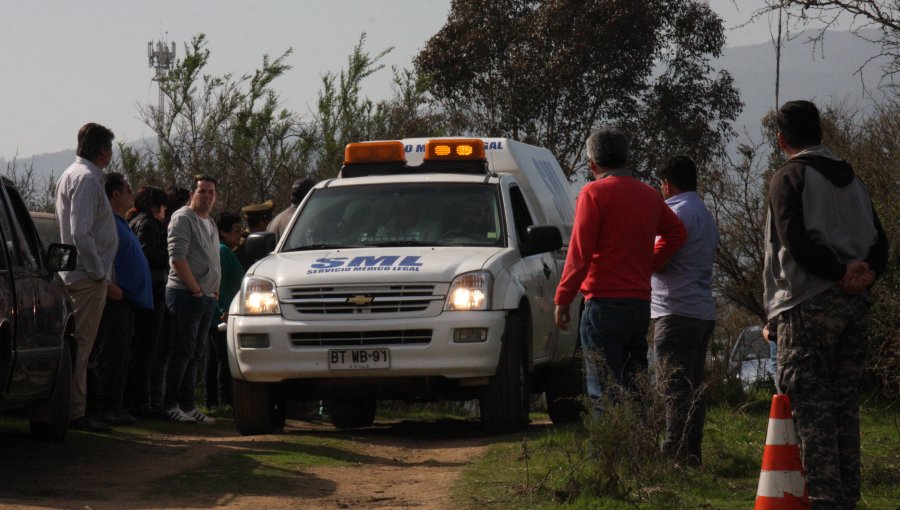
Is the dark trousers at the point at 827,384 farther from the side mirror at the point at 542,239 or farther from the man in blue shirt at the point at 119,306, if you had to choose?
the man in blue shirt at the point at 119,306

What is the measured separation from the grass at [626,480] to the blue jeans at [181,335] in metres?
3.02

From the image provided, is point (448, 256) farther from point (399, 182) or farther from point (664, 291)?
point (664, 291)

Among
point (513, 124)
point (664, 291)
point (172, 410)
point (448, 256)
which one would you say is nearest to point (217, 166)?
point (172, 410)

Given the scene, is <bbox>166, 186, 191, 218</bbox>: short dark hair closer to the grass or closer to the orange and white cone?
the grass

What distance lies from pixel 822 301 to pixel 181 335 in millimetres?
6424

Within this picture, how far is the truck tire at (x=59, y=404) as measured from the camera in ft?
29.2

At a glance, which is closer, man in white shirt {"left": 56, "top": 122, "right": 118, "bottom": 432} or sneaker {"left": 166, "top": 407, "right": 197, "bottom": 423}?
man in white shirt {"left": 56, "top": 122, "right": 118, "bottom": 432}

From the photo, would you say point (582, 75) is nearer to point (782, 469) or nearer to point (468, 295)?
point (468, 295)

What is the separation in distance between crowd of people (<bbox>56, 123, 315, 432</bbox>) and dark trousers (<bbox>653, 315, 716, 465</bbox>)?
3912mm

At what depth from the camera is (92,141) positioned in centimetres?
976

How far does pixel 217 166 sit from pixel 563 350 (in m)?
9.76

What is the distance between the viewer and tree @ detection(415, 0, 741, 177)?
35.5 m

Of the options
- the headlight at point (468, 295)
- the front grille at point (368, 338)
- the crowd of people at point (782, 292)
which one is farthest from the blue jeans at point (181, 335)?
the crowd of people at point (782, 292)

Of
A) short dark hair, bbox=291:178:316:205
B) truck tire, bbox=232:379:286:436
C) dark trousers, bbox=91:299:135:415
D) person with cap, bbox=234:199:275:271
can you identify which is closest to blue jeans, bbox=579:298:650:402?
truck tire, bbox=232:379:286:436
